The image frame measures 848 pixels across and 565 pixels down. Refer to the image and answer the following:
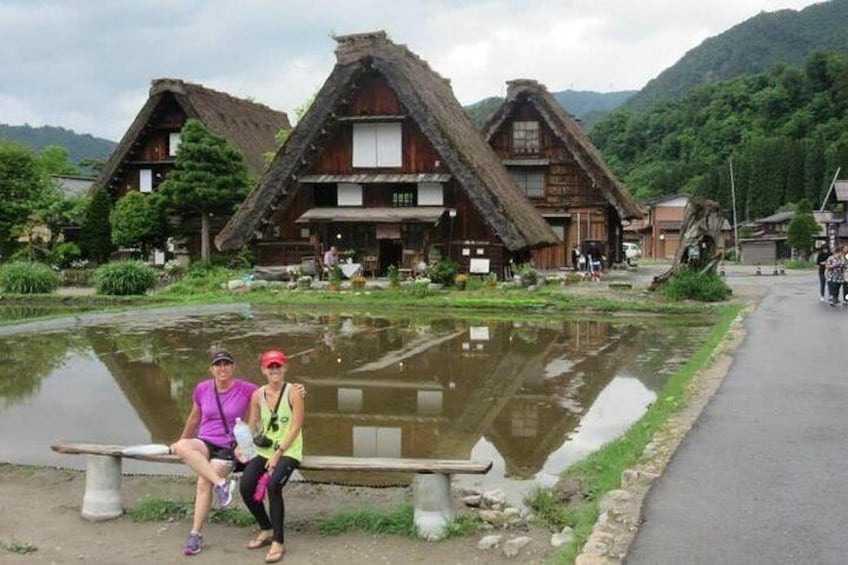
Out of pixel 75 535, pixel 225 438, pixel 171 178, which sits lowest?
pixel 75 535

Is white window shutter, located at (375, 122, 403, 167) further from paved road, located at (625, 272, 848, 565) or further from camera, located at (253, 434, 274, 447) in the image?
camera, located at (253, 434, 274, 447)

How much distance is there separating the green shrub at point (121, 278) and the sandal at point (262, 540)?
21.2 metres

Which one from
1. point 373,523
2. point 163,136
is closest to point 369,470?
point 373,523

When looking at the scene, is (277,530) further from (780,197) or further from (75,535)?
(780,197)

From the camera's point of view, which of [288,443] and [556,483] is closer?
[288,443]

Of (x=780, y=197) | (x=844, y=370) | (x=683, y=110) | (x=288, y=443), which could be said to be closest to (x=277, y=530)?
(x=288, y=443)

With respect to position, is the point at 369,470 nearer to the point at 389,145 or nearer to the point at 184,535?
the point at 184,535

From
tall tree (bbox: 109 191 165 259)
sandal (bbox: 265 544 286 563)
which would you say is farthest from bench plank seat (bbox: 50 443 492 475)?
tall tree (bbox: 109 191 165 259)

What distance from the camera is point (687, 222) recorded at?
893 inches

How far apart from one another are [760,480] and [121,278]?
73.7 ft

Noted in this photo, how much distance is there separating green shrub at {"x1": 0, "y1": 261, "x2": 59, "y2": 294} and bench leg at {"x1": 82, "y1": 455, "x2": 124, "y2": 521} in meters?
22.3

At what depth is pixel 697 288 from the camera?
2142cm

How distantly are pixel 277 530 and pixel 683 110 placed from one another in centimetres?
8654

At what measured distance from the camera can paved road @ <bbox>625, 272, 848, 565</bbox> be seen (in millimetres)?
4684
